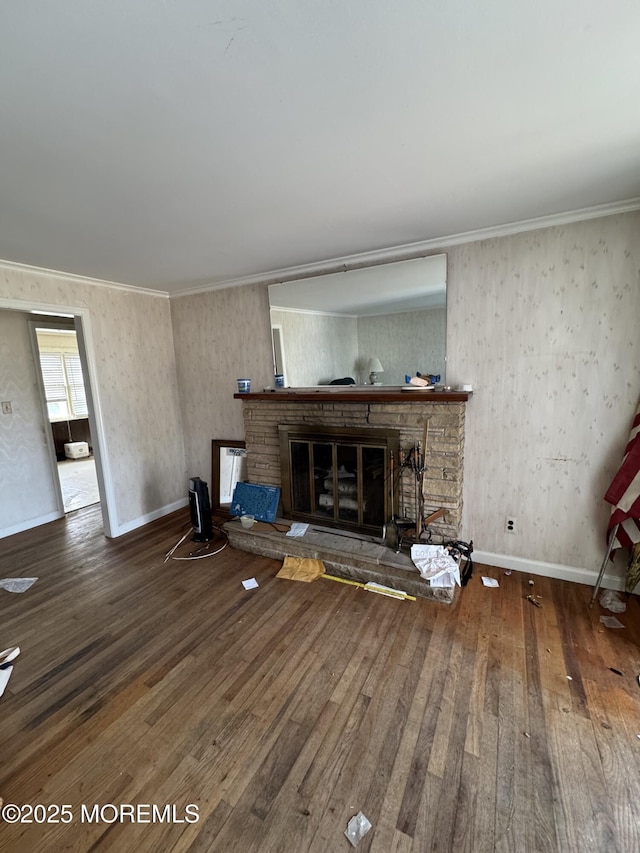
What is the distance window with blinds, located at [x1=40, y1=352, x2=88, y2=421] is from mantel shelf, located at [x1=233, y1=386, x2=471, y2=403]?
490cm

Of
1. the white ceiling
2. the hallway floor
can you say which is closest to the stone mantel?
the white ceiling

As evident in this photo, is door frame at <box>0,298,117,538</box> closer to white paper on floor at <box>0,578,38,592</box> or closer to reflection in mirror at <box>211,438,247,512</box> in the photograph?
white paper on floor at <box>0,578,38,592</box>

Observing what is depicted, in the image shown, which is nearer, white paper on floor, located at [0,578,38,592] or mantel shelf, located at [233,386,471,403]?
mantel shelf, located at [233,386,471,403]

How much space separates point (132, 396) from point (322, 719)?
10.9 ft

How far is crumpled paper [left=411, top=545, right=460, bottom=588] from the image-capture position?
2.43 metres

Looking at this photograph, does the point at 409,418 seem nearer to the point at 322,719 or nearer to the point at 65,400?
the point at 322,719

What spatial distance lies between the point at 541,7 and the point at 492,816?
246 cm

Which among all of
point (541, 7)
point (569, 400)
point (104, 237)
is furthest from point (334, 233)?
point (569, 400)

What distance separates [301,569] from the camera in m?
2.87

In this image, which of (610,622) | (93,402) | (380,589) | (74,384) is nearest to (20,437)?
(93,402)

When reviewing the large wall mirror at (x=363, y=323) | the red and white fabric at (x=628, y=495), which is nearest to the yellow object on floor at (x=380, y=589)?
the red and white fabric at (x=628, y=495)

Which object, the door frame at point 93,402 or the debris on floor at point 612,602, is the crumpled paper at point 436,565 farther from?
the door frame at point 93,402

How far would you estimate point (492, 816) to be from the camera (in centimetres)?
129

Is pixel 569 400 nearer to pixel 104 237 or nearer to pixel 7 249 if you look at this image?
pixel 104 237
